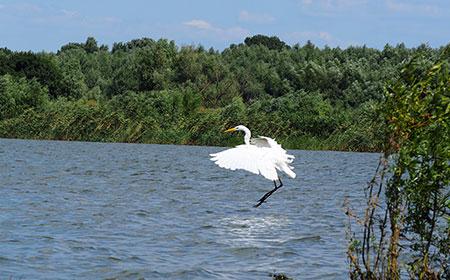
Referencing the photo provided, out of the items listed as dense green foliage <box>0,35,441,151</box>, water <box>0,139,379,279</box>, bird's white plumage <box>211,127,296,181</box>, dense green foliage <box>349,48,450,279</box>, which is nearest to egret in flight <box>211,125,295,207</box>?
bird's white plumage <box>211,127,296,181</box>

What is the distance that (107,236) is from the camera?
622 inches

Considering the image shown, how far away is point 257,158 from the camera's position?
51.5 feet

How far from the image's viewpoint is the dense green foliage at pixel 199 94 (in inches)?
2063

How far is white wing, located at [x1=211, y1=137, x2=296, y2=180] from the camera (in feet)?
49.1

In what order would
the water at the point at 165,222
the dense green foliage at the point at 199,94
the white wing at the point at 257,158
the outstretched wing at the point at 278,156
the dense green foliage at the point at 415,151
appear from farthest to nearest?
1. the dense green foliage at the point at 199,94
2. the outstretched wing at the point at 278,156
3. the white wing at the point at 257,158
4. the water at the point at 165,222
5. the dense green foliage at the point at 415,151

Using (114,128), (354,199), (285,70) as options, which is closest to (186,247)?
(354,199)

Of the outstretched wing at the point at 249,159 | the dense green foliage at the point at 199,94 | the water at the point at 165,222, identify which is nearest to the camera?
the water at the point at 165,222

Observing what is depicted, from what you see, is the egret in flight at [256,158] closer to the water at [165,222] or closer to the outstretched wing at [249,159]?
the outstretched wing at [249,159]

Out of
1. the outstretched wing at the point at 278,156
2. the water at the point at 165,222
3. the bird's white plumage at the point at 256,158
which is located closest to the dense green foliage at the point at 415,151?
the water at the point at 165,222

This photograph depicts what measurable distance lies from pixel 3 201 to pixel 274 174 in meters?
7.37

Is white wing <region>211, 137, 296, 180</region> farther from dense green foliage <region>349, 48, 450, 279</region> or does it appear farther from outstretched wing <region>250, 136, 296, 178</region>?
dense green foliage <region>349, 48, 450, 279</region>

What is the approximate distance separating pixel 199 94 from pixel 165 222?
1726 inches

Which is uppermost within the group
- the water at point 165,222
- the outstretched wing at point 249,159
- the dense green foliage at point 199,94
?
the dense green foliage at point 199,94

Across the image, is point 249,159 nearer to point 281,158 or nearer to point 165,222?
point 281,158
